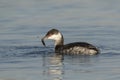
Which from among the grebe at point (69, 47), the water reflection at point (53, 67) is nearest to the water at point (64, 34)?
the water reflection at point (53, 67)

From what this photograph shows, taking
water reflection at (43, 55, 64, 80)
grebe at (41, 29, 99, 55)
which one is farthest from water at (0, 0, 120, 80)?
grebe at (41, 29, 99, 55)

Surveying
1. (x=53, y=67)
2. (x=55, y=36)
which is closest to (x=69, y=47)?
(x=55, y=36)

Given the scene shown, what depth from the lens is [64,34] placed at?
79.4 ft

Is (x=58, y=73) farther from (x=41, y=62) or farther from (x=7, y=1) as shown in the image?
(x=7, y=1)

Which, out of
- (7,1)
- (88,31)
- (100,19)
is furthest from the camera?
(7,1)

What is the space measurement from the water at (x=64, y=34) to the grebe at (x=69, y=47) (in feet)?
0.97

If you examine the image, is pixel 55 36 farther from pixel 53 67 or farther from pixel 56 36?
pixel 53 67

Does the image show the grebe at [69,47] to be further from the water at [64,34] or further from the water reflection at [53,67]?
the water reflection at [53,67]

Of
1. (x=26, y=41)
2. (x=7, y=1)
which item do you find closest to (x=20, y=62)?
(x=26, y=41)

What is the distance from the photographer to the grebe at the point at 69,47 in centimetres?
2088

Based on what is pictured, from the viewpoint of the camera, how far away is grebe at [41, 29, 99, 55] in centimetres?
2088

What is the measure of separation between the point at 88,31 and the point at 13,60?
18.5 feet

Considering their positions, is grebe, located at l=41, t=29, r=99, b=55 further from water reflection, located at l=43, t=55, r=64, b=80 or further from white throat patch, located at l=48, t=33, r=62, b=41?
water reflection, located at l=43, t=55, r=64, b=80

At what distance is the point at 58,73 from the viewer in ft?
56.6
